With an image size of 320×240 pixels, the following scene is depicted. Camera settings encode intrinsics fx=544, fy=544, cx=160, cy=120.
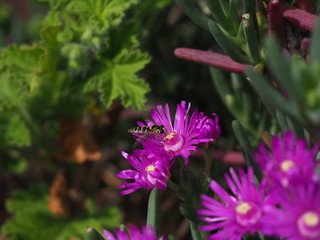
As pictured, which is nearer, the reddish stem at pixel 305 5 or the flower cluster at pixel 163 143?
the flower cluster at pixel 163 143

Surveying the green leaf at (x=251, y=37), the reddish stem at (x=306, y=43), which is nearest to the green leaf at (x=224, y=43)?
the green leaf at (x=251, y=37)

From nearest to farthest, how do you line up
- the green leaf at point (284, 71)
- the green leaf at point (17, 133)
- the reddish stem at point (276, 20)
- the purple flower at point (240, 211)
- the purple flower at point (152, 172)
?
the green leaf at point (284, 71) → the purple flower at point (240, 211) → the purple flower at point (152, 172) → the reddish stem at point (276, 20) → the green leaf at point (17, 133)

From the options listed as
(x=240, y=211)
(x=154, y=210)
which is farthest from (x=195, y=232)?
(x=240, y=211)

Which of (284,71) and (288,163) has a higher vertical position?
(284,71)

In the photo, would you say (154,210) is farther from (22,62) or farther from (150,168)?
(22,62)

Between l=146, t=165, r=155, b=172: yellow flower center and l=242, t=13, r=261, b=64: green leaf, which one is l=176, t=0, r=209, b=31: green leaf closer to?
l=242, t=13, r=261, b=64: green leaf

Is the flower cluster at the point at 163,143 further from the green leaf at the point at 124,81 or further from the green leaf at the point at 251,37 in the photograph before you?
the green leaf at the point at 124,81

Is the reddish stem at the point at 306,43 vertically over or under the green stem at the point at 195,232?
over
